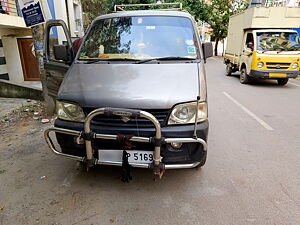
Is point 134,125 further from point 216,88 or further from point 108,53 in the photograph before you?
point 216,88

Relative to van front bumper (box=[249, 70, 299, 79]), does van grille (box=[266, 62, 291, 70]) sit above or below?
above

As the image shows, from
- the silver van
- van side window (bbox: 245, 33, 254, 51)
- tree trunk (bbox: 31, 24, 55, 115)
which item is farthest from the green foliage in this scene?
the silver van

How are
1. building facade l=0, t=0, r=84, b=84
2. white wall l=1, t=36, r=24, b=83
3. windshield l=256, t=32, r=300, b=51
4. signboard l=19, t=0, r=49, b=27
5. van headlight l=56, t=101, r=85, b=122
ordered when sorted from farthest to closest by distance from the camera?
white wall l=1, t=36, r=24, b=83, building facade l=0, t=0, r=84, b=84, windshield l=256, t=32, r=300, b=51, signboard l=19, t=0, r=49, b=27, van headlight l=56, t=101, r=85, b=122

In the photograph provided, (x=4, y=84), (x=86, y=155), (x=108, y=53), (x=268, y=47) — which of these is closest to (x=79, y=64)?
(x=108, y=53)

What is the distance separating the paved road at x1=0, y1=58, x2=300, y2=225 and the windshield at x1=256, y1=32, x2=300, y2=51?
5.08 m

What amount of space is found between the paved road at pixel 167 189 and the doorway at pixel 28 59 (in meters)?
5.94

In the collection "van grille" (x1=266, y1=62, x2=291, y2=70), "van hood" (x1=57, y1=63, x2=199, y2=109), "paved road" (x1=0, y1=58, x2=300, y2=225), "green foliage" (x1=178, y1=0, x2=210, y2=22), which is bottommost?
"paved road" (x1=0, y1=58, x2=300, y2=225)

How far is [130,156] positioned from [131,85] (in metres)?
0.76

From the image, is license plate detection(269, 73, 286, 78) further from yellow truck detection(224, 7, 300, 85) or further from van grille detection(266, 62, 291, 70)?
van grille detection(266, 62, 291, 70)

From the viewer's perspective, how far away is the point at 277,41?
8.05m

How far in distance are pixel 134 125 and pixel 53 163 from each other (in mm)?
1646

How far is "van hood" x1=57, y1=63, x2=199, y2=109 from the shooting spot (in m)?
2.24

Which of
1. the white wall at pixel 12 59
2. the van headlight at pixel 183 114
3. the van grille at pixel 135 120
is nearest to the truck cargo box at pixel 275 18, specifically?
the van headlight at pixel 183 114

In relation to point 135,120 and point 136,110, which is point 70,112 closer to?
point 135,120
